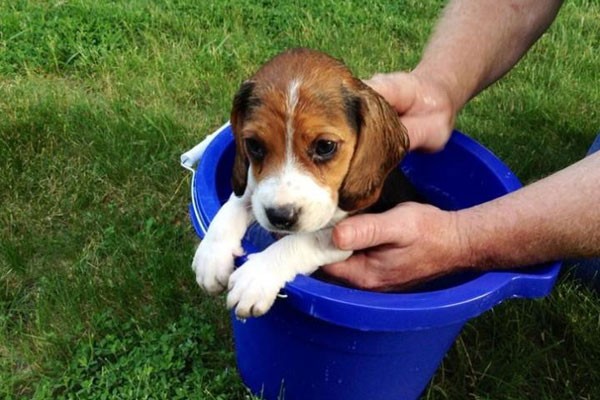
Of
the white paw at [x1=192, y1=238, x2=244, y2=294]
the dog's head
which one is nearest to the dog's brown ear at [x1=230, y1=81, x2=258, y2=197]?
the dog's head

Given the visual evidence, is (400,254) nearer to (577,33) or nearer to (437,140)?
(437,140)

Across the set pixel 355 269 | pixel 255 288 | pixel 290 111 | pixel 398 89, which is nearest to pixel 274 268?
pixel 255 288

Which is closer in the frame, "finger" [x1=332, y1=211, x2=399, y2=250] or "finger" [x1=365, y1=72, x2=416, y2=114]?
"finger" [x1=332, y1=211, x2=399, y2=250]

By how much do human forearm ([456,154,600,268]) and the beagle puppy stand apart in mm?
353

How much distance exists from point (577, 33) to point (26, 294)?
14.1ft

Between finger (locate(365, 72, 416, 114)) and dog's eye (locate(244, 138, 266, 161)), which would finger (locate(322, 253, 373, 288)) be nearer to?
dog's eye (locate(244, 138, 266, 161))

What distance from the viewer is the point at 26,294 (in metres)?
3.47

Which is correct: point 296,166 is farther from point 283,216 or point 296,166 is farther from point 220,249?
point 220,249

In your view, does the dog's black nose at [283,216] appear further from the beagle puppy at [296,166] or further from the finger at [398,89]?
the finger at [398,89]

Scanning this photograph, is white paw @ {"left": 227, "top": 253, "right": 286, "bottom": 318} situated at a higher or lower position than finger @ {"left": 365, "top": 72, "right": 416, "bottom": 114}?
lower

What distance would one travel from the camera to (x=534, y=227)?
258 cm

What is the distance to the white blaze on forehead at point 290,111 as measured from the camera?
2.33 m

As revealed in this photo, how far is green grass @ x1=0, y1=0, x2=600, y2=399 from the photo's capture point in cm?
317

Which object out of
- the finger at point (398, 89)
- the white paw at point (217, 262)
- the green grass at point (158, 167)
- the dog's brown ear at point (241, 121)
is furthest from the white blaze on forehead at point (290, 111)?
the green grass at point (158, 167)
